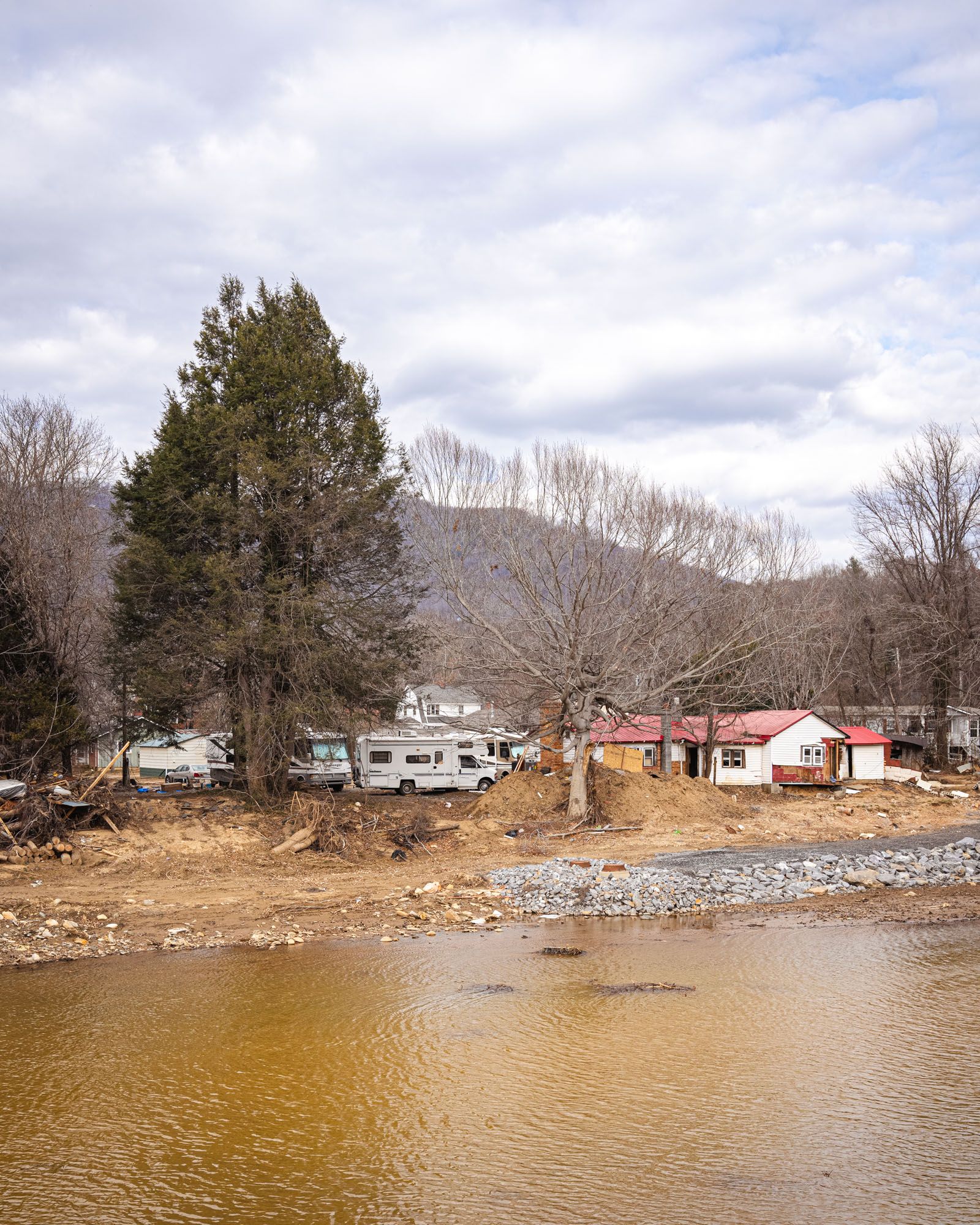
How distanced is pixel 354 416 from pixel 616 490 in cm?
822

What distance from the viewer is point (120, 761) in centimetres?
4809

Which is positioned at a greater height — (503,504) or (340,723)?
(503,504)

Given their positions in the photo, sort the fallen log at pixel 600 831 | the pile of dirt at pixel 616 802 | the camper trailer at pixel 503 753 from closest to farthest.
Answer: the fallen log at pixel 600 831
the pile of dirt at pixel 616 802
the camper trailer at pixel 503 753

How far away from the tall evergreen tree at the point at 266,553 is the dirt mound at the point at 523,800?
417cm

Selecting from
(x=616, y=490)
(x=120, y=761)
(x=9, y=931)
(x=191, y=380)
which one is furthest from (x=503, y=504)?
(x=120, y=761)

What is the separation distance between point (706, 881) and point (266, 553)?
606 inches

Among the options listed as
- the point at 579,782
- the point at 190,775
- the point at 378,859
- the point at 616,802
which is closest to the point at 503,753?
the point at 190,775

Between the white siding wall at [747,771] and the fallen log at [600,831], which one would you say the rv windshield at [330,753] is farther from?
the white siding wall at [747,771]

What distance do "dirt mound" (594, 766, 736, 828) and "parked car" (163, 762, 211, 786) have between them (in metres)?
19.8

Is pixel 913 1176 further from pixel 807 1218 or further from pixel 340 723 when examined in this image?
pixel 340 723

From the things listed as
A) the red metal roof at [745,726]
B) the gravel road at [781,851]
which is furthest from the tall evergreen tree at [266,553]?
the red metal roof at [745,726]

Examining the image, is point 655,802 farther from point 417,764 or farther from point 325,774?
point 325,774

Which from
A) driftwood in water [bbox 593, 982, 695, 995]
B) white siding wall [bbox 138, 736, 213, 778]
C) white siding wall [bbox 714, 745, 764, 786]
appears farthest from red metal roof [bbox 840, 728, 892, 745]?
white siding wall [bbox 138, 736, 213, 778]

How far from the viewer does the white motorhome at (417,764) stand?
3691cm
